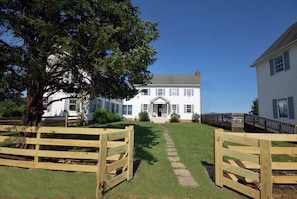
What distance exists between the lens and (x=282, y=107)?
12.7m

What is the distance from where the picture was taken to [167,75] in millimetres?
31703

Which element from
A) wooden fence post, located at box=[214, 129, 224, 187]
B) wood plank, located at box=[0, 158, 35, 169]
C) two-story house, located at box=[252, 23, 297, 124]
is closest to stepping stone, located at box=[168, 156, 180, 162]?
wooden fence post, located at box=[214, 129, 224, 187]

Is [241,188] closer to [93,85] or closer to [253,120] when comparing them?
[93,85]

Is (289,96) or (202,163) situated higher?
(289,96)

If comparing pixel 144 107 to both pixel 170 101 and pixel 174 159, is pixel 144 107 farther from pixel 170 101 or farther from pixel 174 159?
pixel 174 159

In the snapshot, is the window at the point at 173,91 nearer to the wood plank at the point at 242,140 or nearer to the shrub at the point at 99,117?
the shrub at the point at 99,117

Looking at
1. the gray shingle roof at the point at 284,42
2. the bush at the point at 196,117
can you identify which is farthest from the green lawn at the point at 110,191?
the bush at the point at 196,117

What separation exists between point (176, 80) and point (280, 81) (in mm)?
17344

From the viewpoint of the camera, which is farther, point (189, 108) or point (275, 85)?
point (189, 108)

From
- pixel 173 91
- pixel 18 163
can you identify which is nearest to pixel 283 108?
pixel 18 163

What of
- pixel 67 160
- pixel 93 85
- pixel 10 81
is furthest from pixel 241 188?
pixel 10 81

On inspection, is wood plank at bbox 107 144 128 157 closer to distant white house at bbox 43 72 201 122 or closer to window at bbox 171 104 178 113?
distant white house at bbox 43 72 201 122

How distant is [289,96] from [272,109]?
2094 millimetres

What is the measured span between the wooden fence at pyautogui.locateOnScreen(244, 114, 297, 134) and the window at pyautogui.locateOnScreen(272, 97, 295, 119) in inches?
46.1
